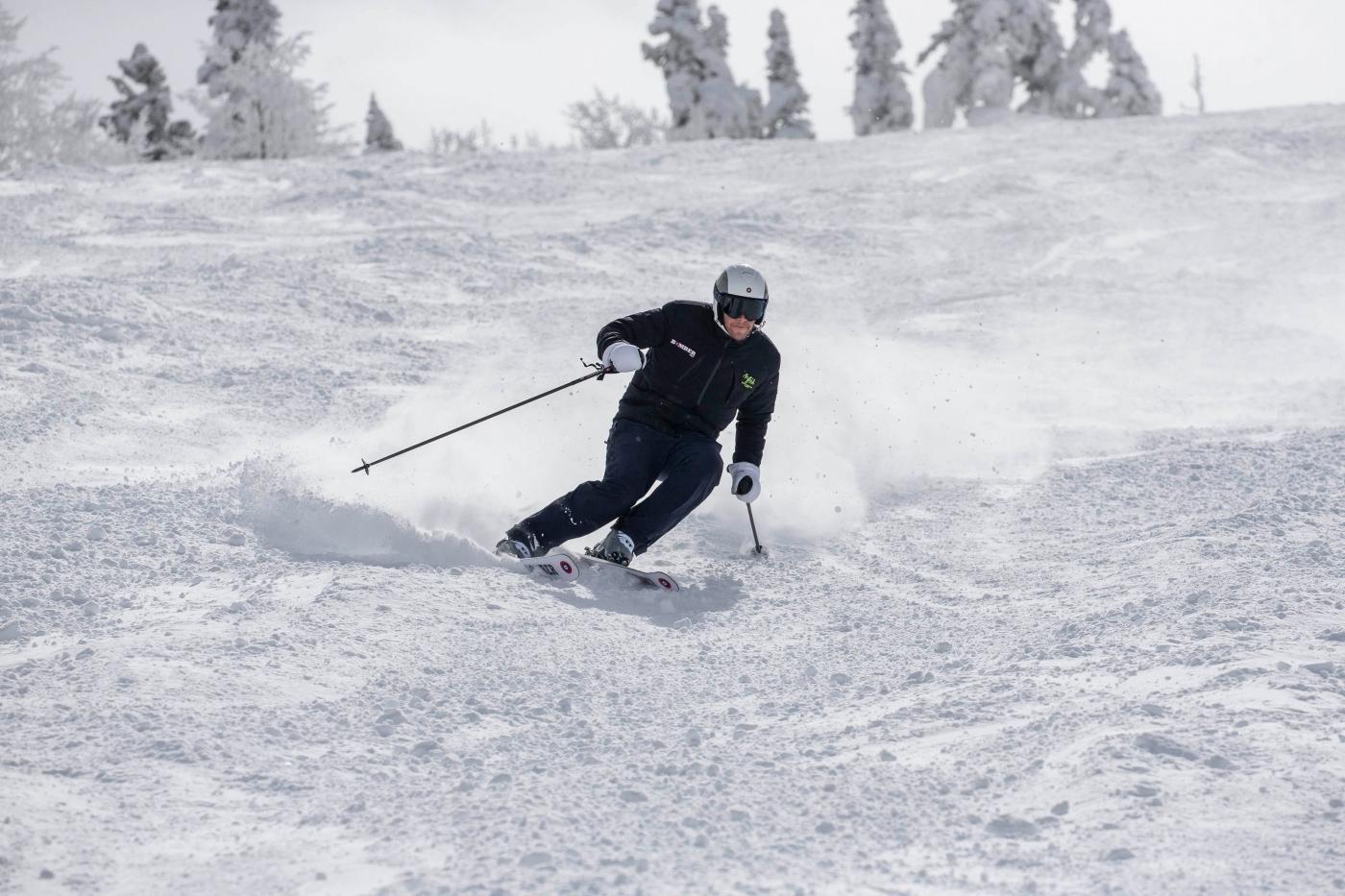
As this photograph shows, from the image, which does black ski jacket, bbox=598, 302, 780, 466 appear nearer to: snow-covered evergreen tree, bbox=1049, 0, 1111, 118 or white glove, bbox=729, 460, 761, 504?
white glove, bbox=729, 460, 761, 504

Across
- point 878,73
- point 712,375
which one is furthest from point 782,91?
point 712,375

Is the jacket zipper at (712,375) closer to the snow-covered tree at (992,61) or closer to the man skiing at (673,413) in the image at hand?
the man skiing at (673,413)

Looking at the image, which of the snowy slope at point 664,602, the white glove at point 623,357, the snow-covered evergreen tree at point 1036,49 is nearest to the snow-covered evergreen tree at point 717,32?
the snow-covered evergreen tree at point 1036,49

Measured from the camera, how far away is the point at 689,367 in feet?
22.2

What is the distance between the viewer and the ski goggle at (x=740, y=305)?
661 centimetres

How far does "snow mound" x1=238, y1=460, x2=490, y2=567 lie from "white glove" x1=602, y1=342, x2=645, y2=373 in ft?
3.66

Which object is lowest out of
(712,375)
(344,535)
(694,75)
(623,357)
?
(344,535)

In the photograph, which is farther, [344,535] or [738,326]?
[738,326]

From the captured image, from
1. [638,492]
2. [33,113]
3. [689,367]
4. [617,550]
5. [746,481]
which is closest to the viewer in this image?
[617,550]

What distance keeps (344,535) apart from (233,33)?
36299 millimetres

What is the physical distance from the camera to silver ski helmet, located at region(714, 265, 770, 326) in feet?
21.7

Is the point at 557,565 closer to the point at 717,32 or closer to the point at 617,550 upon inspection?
the point at 617,550

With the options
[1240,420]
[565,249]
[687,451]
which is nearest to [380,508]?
[687,451]

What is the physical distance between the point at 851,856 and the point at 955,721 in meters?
1.10
